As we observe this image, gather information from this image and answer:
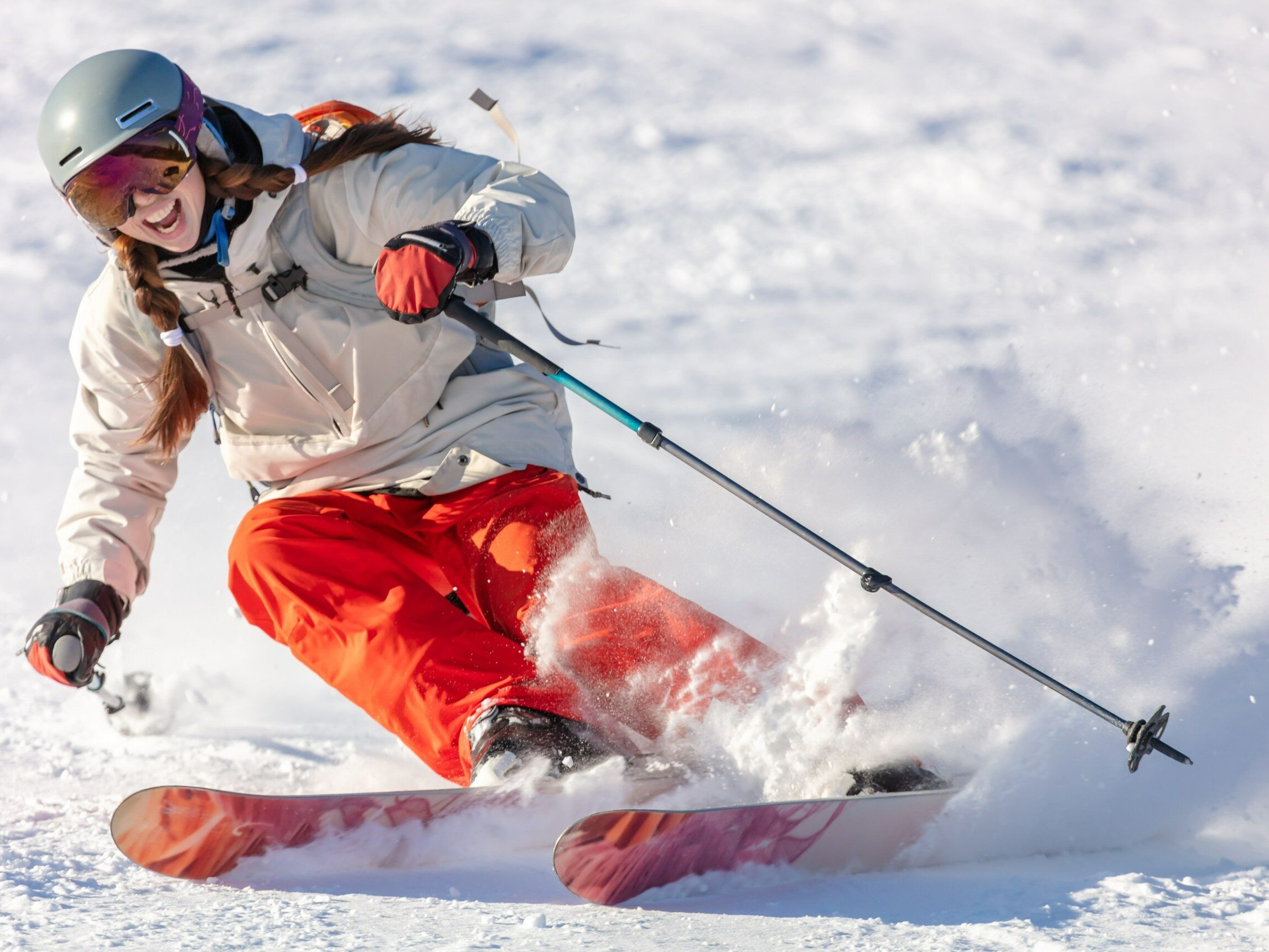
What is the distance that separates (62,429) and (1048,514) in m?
5.35

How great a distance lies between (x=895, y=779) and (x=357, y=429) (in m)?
1.46

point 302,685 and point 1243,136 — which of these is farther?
point 1243,136

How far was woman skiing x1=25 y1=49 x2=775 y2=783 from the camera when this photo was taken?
2316 millimetres

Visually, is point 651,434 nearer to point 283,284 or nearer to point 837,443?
point 283,284

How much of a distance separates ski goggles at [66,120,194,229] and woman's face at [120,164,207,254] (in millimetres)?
15

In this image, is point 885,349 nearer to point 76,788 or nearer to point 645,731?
point 645,731

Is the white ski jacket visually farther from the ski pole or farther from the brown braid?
the ski pole

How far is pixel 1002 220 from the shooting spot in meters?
6.94

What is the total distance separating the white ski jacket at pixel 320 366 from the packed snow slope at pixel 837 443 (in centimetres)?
65

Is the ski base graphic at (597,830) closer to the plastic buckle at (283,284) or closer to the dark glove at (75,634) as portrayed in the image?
the dark glove at (75,634)

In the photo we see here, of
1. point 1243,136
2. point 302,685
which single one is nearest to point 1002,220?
point 1243,136

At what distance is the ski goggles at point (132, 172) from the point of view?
2.26 metres

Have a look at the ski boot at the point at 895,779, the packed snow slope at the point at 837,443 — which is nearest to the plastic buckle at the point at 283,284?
the packed snow slope at the point at 837,443

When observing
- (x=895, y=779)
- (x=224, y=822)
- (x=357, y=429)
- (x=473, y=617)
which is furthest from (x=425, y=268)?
(x=895, y=779)
